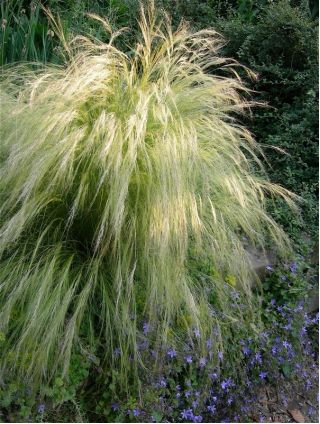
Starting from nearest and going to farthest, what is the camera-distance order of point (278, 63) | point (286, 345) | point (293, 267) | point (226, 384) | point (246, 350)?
point (226, 384)
point (246, 350)
point (286, 345)
point (293, 267)
point (278, 63)

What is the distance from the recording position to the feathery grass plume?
73.8 inches

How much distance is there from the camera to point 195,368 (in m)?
2.08

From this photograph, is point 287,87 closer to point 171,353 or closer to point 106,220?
point 106,220

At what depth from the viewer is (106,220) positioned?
6.35ft

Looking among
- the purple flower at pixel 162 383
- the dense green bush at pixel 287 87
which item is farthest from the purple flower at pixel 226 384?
the dense green bush at pixel 287 87

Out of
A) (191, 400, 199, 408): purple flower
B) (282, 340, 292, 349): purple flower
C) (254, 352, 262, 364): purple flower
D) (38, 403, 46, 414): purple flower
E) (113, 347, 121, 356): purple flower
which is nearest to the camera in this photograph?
(38, 403, 46, 414): purple flower

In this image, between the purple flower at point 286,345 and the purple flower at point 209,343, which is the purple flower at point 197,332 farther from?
the purple flower at point 286,345

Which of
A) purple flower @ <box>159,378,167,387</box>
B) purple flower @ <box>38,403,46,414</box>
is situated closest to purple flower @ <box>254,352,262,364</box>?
purple flower @ <box>159,378,167,387</box>

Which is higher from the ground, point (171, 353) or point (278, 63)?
point (278, 63)

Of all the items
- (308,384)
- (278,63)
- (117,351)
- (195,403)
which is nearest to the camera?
(117,351)

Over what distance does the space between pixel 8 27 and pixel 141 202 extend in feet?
6.71

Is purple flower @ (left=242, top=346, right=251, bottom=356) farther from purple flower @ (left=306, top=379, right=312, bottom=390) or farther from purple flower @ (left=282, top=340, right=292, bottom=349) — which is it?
purple flower @ (left=306, top=379, right=312, bottom=390)

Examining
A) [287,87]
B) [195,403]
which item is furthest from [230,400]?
[287,87]

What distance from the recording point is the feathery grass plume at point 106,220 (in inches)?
73.8
